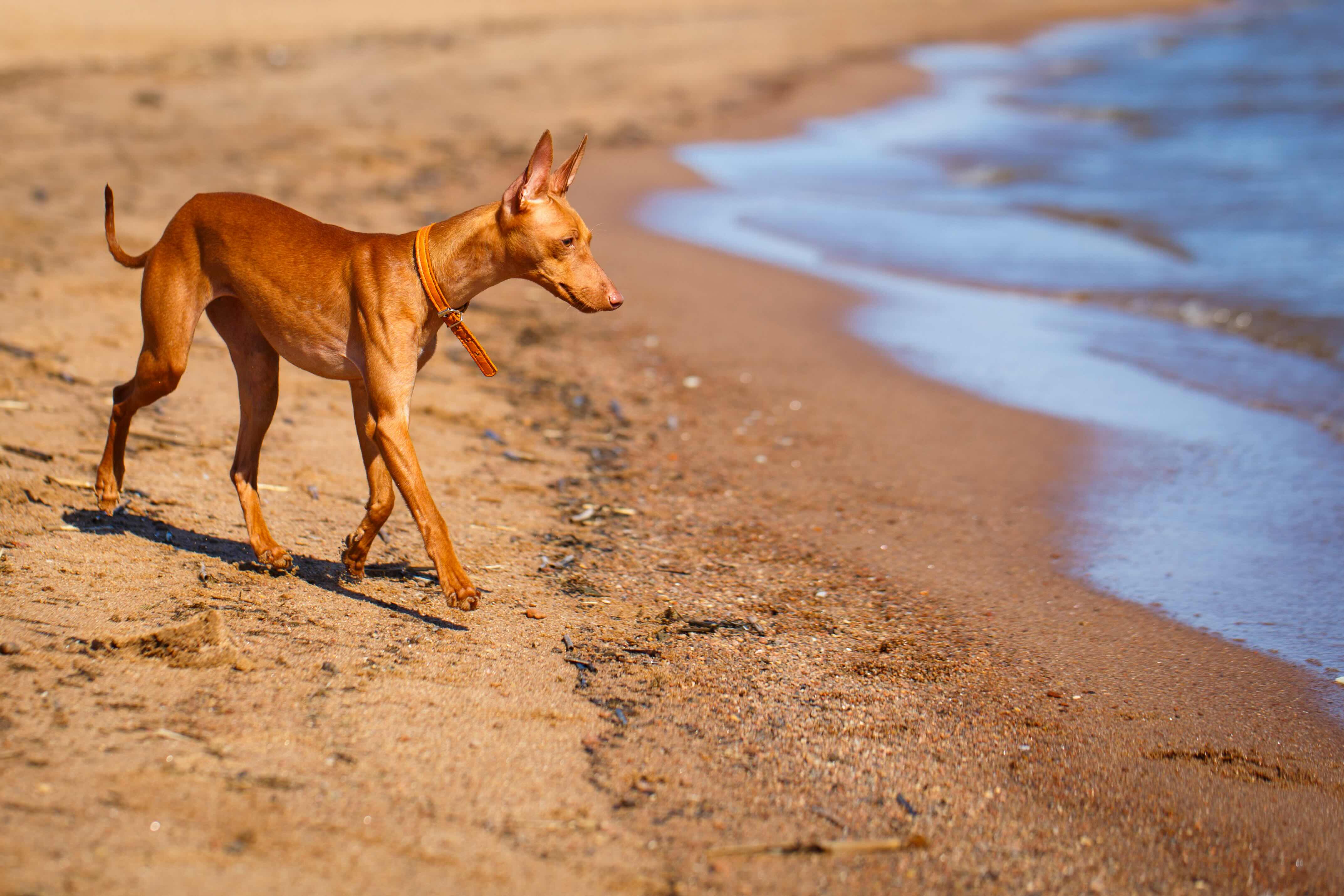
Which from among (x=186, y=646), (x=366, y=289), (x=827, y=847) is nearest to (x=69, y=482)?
(x=186, y=646)

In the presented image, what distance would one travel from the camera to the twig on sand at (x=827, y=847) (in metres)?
3.38

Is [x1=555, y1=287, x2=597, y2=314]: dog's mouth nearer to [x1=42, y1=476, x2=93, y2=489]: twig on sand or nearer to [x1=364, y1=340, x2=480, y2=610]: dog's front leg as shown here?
[x1=364, y1=340, x2=480, y2=610]: dog's front leg

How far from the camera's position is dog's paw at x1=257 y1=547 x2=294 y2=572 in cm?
493

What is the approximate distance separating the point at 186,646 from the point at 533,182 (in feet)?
6.84

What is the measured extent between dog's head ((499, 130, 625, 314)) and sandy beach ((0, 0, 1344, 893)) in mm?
1350

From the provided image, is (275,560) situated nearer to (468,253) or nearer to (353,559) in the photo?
(353,559)

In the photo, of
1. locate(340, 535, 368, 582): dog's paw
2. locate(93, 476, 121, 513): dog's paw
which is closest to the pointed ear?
locate(340, 535, 368, 582): dog's paw

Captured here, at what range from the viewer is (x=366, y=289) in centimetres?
456

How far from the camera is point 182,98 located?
59.7 feet

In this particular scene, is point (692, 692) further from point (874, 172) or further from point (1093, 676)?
point (874, 172)

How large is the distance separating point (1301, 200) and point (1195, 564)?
433 inches

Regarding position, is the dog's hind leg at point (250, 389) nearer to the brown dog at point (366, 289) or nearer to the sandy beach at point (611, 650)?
the brown dog at point (366, 289)

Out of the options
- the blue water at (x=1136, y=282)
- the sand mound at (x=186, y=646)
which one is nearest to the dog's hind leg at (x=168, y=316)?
the sand mound at (x=186, y=646)

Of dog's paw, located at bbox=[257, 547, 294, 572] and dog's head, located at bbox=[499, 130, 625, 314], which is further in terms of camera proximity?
dog's paw, located at bbox=[257, 547, 294, 572]
